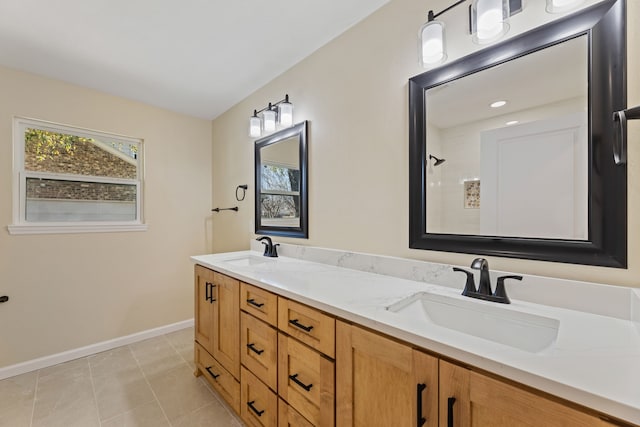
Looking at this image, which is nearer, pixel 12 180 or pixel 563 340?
pixel 563 340

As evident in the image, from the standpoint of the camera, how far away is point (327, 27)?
170 centimetres

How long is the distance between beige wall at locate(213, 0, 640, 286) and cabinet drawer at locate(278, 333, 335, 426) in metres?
0.69

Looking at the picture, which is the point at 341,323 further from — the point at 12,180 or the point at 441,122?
the point at 12,180

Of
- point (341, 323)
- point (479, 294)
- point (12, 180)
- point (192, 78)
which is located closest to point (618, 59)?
point (479, 294)

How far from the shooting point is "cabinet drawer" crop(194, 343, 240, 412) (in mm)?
1622

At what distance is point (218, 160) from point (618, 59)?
10.3 ft

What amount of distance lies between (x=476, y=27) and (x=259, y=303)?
1574mm

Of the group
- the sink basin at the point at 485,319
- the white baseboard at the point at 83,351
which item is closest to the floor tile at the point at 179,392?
the white baseboard at the point at 83,351

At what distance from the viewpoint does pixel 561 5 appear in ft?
3.14

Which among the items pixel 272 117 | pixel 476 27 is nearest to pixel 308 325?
pixel 476 27

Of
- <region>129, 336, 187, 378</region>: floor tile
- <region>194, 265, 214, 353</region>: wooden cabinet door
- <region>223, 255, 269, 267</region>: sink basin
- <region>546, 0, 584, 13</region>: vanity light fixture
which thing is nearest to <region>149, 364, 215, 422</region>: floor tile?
<region>129, 336, 187, 378</region>: floor tile

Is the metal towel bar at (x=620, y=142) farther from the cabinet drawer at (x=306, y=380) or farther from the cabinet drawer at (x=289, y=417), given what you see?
the cabinet drawer at (x=289, y=417)

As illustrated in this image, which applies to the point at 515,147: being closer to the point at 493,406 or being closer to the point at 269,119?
the point at 493,406

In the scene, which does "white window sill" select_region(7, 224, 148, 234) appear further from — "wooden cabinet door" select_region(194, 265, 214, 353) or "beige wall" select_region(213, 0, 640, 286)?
"beige wall" select_region(213, 0, 640, 286)
